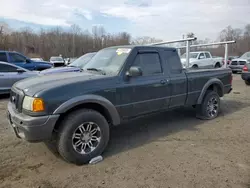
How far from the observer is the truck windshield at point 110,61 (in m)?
3.91

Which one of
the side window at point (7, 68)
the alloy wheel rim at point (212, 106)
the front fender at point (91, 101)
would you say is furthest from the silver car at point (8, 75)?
the alloy wheel rim at point (212, 106)

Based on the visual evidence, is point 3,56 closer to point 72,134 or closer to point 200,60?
point 72,134

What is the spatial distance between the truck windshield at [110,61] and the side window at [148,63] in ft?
0.91

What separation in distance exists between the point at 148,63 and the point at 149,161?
1934 mm

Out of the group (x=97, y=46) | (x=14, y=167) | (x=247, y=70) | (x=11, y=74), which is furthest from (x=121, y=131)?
(x=97, y=46)

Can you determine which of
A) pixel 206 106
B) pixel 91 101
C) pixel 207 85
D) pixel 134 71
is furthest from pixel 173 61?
pixel 91 101

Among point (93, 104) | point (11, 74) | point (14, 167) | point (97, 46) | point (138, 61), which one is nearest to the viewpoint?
point (14, 167)

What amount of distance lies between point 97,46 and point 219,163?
189 ft

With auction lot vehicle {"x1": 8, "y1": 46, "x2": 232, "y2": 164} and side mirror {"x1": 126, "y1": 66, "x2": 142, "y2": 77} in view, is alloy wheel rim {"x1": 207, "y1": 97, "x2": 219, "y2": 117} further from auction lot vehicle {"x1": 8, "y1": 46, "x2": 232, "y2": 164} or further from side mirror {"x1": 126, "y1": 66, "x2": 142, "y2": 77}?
side mirror {"x1": 126, "y1": 66, "x2": 142, "y2": 77}

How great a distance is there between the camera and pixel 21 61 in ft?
36.2

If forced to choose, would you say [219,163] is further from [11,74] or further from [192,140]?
[11,74]

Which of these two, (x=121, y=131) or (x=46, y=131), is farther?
(x=121, y=131)

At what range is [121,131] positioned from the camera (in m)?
4.76

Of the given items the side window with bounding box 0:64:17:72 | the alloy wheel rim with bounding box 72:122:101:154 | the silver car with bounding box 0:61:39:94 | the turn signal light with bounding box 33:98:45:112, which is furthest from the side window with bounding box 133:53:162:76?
the side window with bounding box 0:64:17:72
